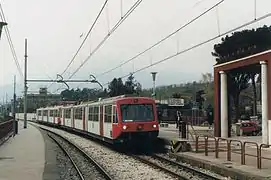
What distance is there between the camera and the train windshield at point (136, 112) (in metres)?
23.7

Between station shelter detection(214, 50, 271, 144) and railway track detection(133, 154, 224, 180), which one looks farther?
station shelter detection(214, 50, 271, 144)

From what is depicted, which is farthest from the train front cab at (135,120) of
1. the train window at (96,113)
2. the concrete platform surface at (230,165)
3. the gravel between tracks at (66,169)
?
the train window at (96,113)

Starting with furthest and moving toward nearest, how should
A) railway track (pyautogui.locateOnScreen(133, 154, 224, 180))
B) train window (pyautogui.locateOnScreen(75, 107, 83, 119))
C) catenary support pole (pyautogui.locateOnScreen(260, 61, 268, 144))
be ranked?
Result: train window (pyautogui.locateOnScreen(75, 107, 83, 119)) → catenary support pole (pyautogui.locateOnScreen(260, 61, 268, 144)) → railway track (pyautogui.locateOnScreen(133, 154, 224, 180))

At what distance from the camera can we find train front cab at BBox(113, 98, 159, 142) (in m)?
23.3

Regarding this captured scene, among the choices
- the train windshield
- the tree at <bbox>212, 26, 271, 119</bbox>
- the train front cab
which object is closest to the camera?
the train front cab

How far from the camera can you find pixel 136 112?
2400 cm

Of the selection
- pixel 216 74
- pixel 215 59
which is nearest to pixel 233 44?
pixel 215 59

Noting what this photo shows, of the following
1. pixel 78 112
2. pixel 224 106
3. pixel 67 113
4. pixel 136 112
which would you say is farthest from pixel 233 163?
pixel 67 113

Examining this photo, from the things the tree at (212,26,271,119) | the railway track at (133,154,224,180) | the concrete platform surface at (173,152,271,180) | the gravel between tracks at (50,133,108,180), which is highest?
the tree at (212,26,271,119)

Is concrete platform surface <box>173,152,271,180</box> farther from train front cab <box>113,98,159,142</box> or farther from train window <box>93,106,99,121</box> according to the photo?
train window <box>93,106,99,121</box>

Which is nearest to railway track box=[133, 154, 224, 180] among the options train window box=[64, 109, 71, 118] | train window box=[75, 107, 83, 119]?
train window box=[75, 107, 83, 119]

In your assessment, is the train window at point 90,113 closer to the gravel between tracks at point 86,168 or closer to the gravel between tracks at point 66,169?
the gravel between tracks at point 86,168

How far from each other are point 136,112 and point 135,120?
0.47 metres

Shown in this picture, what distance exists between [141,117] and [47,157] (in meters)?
5.15
